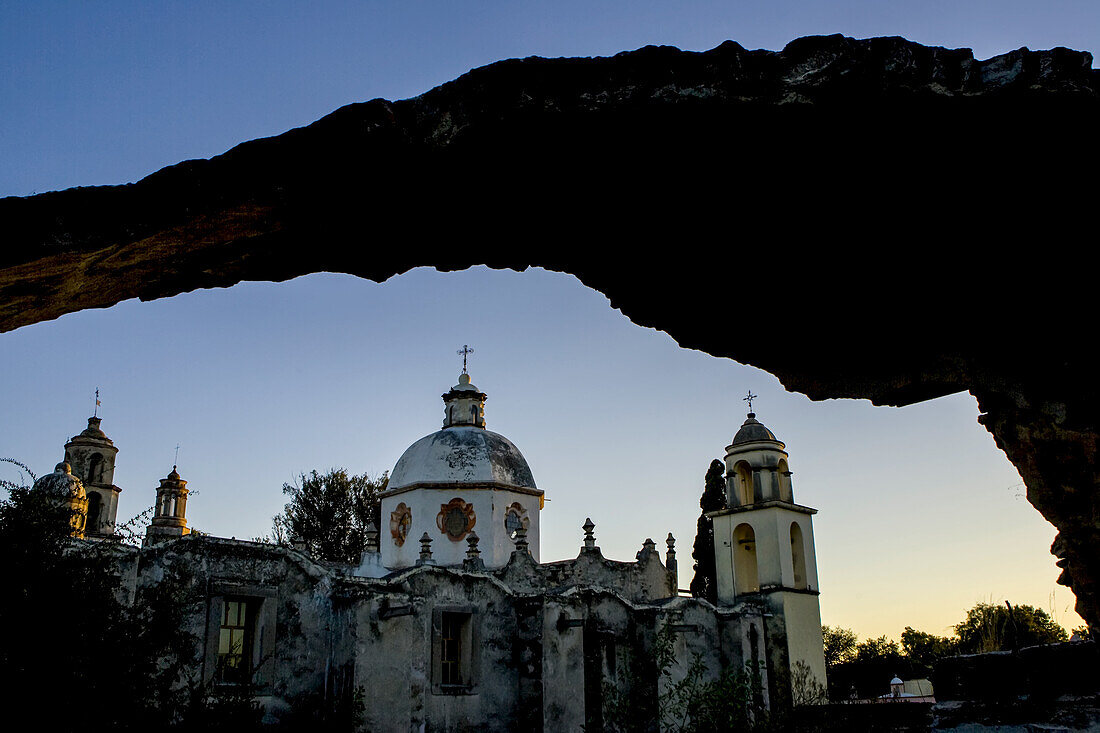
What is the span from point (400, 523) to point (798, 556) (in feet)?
39.1

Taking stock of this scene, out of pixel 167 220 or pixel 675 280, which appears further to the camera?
pixel 675 280

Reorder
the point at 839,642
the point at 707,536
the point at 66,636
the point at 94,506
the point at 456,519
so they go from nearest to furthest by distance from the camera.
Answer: the point at 66,636 < the point at 456,519 < the point at 707,536 < the point at 94,506 < the point at 839,642

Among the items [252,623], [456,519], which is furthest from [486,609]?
[456,519]

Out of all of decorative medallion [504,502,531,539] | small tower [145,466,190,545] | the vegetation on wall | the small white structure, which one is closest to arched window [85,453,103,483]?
small tower [145,466,190,545]

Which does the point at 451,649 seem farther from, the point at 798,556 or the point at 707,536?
the point at 707,536

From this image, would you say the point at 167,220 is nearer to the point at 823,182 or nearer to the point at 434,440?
the point at 823,182

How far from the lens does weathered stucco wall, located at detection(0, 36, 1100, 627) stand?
8.84 ft

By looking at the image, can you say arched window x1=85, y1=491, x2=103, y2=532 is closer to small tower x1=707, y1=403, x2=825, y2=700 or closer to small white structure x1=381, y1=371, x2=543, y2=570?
small white structure x1=381, y1=371, x2=543, y2=570

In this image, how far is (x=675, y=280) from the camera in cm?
357

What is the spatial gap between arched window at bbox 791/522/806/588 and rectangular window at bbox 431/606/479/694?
9238 millimetres

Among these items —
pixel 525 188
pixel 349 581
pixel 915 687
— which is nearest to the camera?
pixel 525 188

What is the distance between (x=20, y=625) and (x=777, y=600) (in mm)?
19134

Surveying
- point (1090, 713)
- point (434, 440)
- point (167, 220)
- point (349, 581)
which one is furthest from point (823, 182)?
point (434, 440)

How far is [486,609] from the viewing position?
59.9 feet
